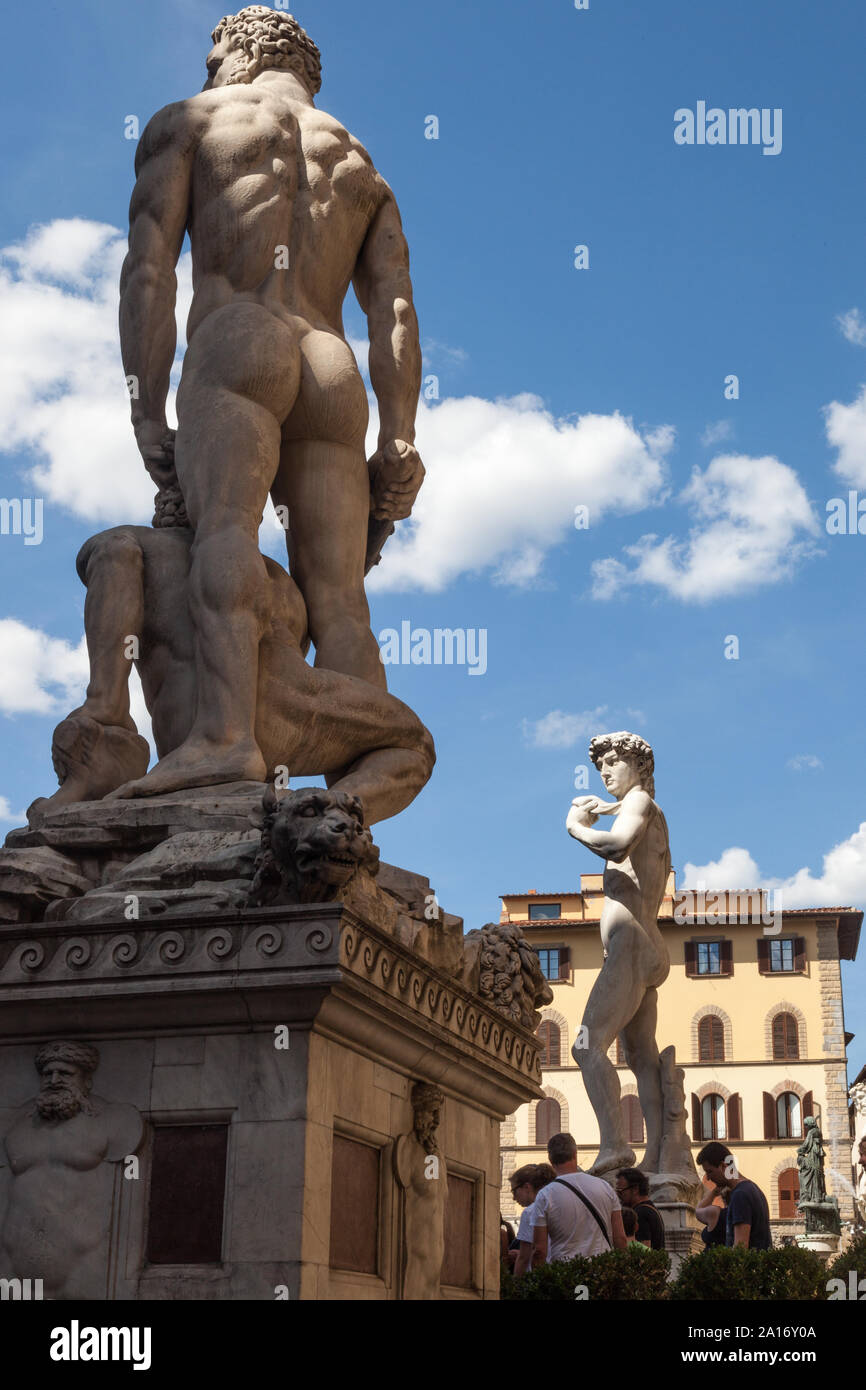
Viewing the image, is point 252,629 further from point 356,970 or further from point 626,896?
point 626,896

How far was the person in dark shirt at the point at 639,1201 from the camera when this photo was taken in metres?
9.75

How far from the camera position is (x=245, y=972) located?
462 centimetres

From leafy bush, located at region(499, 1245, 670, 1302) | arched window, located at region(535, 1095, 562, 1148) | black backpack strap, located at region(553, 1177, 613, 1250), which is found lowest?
leafy bush, located at region(499, 1245, 670, 1302)

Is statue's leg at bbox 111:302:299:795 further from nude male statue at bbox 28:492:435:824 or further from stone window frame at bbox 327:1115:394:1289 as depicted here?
stone window frame at bbox 327:1115:394:1289

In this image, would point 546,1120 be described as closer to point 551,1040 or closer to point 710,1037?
point 551,1040

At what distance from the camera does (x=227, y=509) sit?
6.13m

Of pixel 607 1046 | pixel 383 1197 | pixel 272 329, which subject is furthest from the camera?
pixel 607 1046

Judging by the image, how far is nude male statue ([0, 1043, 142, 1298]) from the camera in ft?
15.2

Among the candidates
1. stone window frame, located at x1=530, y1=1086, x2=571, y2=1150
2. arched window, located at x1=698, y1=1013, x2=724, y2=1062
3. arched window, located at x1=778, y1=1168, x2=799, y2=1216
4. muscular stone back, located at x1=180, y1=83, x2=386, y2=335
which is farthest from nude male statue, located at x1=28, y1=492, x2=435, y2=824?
arched window, located at x1=698, y1=1013, x2=724, y2=1062

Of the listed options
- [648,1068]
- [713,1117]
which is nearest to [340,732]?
[648,1068]

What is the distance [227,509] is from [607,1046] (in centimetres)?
713

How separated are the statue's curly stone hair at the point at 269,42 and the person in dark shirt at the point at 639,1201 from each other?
614cm

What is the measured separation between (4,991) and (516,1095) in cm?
227

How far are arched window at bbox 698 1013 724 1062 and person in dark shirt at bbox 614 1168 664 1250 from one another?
144ft
